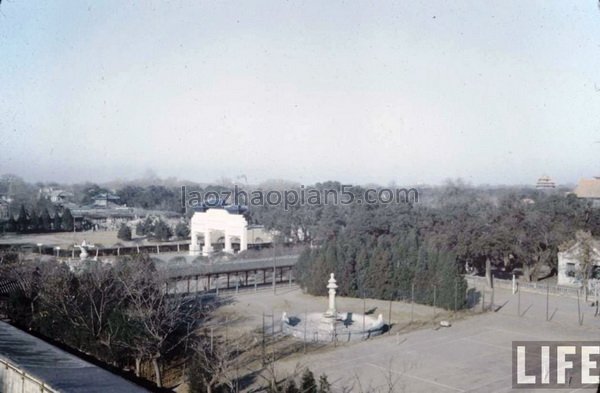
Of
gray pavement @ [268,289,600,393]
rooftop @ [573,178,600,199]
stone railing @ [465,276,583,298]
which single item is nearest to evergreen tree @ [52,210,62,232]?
stone railing @ [465,276,583,298]

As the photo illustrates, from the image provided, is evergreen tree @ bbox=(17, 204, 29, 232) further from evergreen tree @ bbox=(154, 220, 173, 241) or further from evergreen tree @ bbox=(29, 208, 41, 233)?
evergreen tree @ bbox=(154, 220, 173, 241)

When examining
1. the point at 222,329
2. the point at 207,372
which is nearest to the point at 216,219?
the point at 222,329

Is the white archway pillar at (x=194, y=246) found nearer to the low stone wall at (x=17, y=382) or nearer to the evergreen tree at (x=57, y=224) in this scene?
A: the evergreen tree at (x=57, y=224)

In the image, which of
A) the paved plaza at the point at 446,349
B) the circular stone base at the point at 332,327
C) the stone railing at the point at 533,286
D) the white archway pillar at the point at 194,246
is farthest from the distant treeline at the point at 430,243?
the white archway pillar at the point at 194,246

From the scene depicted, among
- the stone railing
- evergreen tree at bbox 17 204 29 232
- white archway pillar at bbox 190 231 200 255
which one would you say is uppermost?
evergreen tree at bbox 17 204 29 232

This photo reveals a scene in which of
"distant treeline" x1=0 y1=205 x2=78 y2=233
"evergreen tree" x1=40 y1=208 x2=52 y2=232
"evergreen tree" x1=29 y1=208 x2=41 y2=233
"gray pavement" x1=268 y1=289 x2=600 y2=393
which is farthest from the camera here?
"evergreen tree" x1=40 y1=208 x2=52 y2=232

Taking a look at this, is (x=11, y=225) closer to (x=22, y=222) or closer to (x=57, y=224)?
(x=22, y=222)
